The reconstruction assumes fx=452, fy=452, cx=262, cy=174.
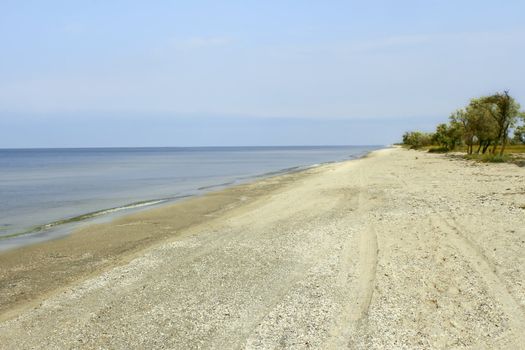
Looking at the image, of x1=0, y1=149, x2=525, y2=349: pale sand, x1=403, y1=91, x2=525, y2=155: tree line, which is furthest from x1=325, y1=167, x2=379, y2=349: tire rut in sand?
x1=403, y1=91, x2=525, y2=155: tree line

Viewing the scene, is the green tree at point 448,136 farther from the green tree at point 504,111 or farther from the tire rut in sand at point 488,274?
the tire rut in sand at point 488,274

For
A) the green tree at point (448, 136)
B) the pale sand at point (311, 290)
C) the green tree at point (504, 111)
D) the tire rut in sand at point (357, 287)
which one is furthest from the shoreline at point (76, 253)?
the green tree at point (448, 136)

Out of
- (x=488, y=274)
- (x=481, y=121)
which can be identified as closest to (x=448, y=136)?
(x=481, y=121)

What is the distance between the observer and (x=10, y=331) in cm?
827

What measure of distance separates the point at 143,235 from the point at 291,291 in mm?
9343

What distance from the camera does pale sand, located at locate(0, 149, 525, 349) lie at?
7.37 meters

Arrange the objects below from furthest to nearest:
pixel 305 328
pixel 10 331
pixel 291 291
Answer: pixel 291 291 < pixel 10 331 < pixel 305 328

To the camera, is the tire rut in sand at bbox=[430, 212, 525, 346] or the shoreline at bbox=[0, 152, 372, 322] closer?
the tire rut in sand at bbox=[430, 212, 525, 346]

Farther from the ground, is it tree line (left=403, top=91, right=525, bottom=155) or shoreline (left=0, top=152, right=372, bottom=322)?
tree line (left=403, top=91, right=525, bottom=155)

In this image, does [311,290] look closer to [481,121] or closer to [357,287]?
[357,287]

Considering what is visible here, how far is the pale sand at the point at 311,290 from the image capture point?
7.37 metres

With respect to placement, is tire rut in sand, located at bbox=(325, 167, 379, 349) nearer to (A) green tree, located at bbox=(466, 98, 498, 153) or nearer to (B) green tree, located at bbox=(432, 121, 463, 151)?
(A) green tree, located at bbox=(466, 98, 498, 153)

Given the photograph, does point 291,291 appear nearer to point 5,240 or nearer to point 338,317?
point 338,317

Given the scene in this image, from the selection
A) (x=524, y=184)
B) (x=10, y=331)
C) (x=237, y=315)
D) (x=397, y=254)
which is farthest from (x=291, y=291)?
(x=524, y=184)
